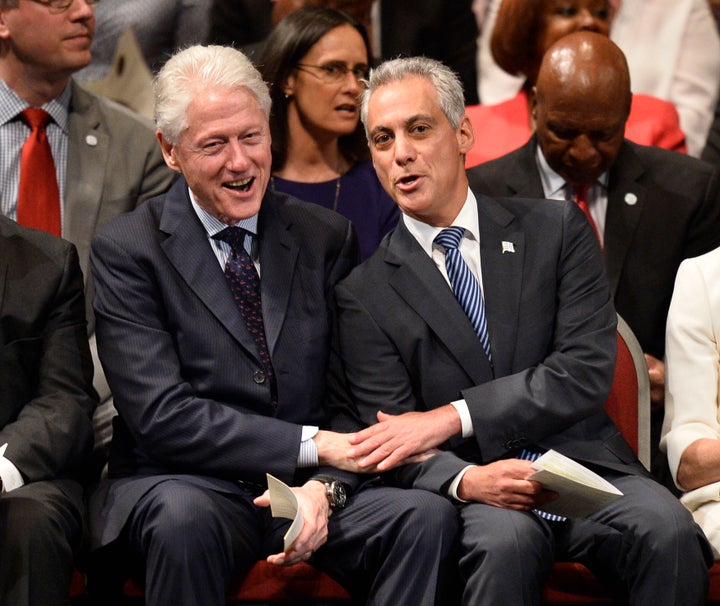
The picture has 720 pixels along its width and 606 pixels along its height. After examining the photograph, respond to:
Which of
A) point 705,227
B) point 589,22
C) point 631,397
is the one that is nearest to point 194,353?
point 631,397

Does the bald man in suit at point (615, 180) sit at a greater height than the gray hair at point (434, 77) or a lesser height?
lesser

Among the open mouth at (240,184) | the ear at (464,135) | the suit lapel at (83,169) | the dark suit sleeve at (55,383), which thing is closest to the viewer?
the dark suit sleeve at (55,383)

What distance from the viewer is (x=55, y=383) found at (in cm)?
320

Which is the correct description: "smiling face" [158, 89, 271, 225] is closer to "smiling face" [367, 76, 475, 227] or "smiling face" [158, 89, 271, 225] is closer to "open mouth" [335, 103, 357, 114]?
"smiling face" [367, 76, 475, 227]

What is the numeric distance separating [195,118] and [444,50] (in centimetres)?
192

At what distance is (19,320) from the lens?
320cm

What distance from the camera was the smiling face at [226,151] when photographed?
10.7 ft

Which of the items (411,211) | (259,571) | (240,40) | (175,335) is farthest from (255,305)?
(240,40)

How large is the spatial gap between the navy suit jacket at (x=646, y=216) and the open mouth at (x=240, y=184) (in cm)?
97

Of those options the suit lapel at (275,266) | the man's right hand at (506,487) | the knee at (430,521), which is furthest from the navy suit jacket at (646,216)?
the knee at (430,521)

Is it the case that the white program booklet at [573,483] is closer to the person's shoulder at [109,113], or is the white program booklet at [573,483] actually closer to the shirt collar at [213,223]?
the shirt collar at [213,223]

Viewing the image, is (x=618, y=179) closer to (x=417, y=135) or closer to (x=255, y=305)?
(x=417, y=135)

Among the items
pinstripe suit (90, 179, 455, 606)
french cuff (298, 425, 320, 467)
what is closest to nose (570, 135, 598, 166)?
pinstripe suit (90, 179, 455, 606)

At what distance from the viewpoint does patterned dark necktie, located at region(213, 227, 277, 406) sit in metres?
3.23
